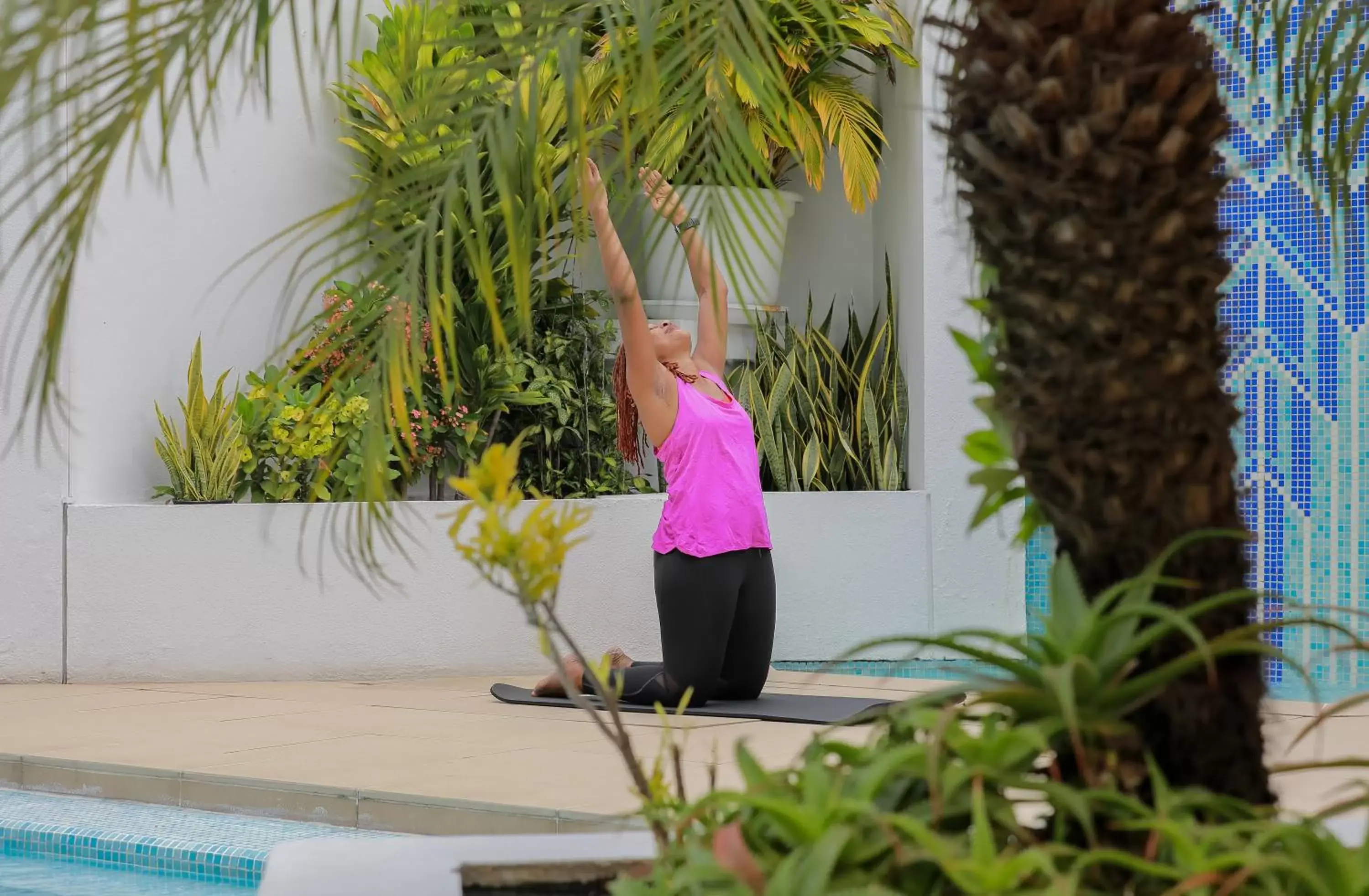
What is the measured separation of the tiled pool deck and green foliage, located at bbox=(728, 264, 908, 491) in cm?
156

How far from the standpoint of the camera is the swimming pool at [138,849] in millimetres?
3664

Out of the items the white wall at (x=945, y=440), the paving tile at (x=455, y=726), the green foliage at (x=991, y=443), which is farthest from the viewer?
the white wall at (x=945, y=440)

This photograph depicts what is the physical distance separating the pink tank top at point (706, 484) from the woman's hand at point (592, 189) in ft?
8.41

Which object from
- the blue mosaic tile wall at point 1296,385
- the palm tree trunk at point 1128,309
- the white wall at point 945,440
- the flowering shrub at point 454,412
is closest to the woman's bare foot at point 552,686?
the flowering shrub at point 454,412

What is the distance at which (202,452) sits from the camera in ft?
22.2

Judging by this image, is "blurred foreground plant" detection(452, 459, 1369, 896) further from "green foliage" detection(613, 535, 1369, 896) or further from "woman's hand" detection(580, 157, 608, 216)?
"woman's hand" detection(580, 157, 608, 216)

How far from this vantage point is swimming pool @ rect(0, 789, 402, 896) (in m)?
3.66

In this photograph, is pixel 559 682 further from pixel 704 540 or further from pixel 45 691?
pixel 45 691

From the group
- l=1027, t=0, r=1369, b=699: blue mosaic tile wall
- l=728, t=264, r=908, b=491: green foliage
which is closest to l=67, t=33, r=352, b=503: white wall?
l=728, t=264, r=908, b=491: green foliage

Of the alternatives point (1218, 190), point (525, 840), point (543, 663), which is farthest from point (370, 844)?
point (543, 663)

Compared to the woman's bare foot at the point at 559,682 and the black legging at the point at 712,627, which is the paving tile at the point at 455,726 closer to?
the woman's bare foot at the point at 559,682

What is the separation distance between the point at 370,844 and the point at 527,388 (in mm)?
5530

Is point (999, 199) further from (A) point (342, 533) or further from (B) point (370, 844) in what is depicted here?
(A) point (342, 533)

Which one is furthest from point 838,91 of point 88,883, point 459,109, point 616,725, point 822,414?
point 616,725
